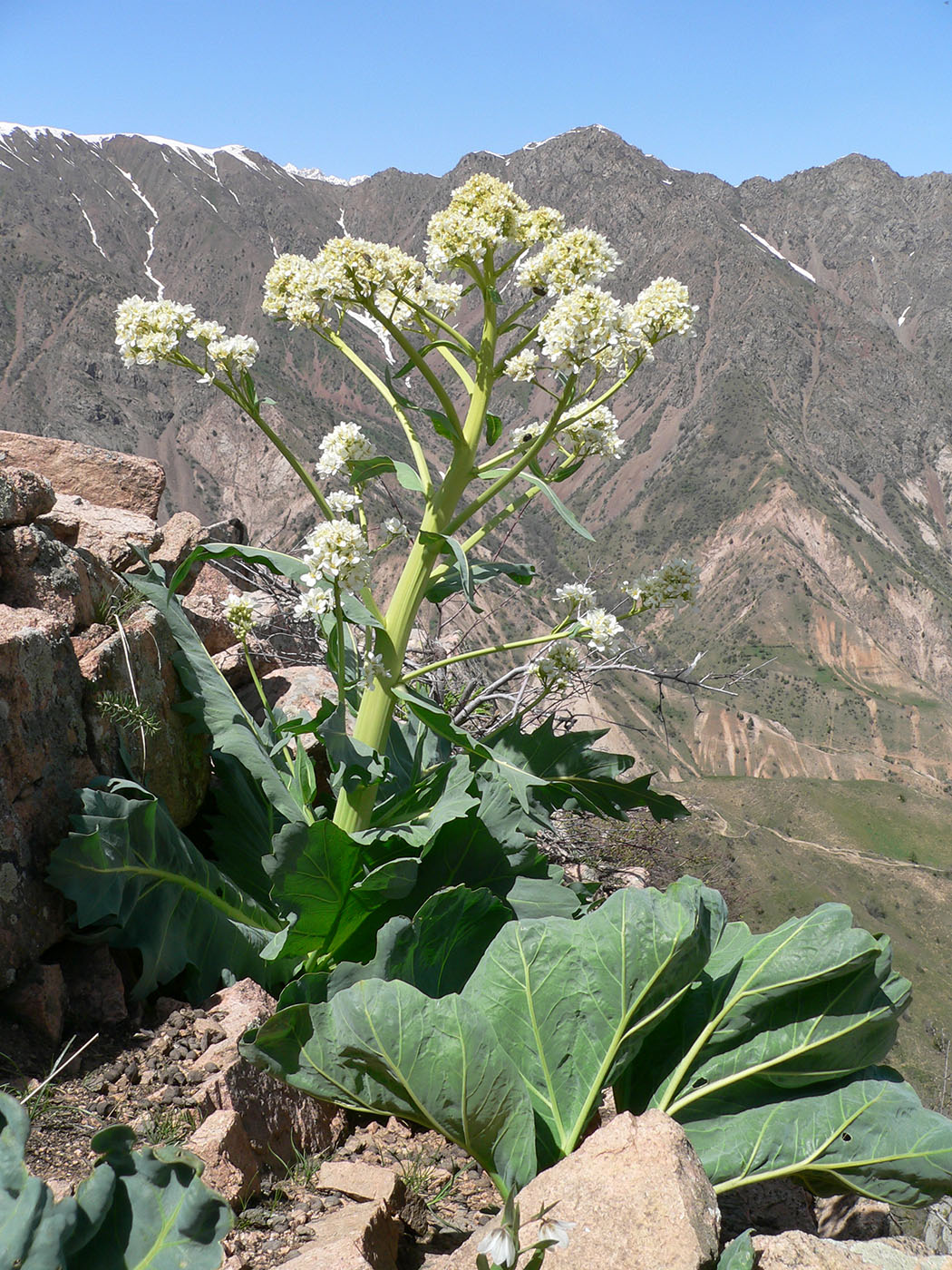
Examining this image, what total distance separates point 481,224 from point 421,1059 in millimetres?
2150

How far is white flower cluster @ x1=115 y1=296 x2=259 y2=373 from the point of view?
8.45 ft

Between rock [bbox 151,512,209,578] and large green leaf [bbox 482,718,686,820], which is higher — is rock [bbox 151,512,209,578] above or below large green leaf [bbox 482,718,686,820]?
above

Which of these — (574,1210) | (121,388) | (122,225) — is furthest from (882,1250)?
(122,225)

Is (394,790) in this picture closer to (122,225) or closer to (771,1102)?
(771,1102)

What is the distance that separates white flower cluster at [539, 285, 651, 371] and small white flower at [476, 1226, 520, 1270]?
198 cm

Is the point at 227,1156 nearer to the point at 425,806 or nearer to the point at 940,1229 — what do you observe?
the point at 425,806

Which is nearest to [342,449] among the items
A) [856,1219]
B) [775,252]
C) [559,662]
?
[559,662]

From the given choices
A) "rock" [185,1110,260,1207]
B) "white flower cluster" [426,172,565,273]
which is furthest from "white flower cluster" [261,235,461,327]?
"rock" [185,1110,260,1207]

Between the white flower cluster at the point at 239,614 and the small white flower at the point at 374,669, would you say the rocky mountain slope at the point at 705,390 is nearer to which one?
the white flower cluster at the point at 239,614

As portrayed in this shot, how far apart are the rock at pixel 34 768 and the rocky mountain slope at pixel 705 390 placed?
32.2m

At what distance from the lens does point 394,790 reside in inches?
121

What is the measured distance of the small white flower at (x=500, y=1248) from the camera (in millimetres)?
1155

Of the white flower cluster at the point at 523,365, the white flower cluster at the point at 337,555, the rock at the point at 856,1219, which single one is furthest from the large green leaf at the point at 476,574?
the rock at the point at 856,1219

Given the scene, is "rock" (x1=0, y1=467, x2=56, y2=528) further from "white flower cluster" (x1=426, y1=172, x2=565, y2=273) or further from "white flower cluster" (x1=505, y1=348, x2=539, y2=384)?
"white flower cluster" (x1=505, y1=348, x2=539, y2=384)
